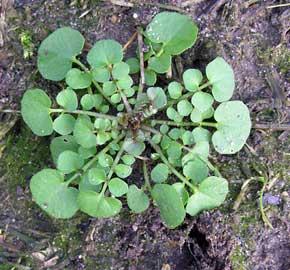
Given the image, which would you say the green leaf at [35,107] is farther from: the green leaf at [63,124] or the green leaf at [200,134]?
the green leaf at [200,134]

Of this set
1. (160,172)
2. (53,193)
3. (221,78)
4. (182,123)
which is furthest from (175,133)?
(53,193)

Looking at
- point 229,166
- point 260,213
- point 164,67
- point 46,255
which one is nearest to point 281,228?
point 260,213

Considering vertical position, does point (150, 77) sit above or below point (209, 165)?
above

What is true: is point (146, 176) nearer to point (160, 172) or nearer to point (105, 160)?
point (160, 172)

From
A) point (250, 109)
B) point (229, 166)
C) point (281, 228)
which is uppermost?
point (250, 109)

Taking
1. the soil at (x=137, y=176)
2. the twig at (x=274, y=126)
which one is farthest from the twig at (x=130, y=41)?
the twig at (x=274, y=126)

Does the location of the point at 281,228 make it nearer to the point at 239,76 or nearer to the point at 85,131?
the point at 239,76
